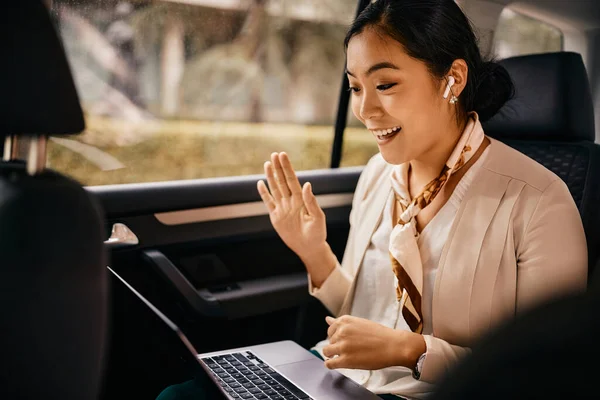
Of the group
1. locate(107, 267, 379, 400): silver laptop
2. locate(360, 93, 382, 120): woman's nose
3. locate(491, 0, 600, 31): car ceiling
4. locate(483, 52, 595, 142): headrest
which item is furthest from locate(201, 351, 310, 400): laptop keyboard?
locate(491, 0, 600, 31): car ceiling

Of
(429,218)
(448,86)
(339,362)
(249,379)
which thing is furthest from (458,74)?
(249,379)

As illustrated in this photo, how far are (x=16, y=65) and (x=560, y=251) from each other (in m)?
1.06

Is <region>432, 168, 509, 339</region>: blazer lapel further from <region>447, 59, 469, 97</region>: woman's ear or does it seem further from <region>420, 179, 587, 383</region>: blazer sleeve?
<region>447, 59, 469, 97</region>: woman's ear

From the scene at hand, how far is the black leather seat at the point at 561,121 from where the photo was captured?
5.50 feet

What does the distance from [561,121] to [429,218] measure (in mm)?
504

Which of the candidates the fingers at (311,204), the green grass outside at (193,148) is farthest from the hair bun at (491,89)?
the fingers at (311,204)

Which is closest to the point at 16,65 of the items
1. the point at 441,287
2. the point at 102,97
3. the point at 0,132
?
the point at 0,132

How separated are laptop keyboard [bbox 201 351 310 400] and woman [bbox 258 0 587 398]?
0.36 ft

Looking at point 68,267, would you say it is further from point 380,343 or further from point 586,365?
point 380,343

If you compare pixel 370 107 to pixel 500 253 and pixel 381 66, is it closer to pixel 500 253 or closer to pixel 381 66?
pixel 381 66

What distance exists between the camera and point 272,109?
3959mm

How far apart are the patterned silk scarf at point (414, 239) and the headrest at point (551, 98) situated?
29cm

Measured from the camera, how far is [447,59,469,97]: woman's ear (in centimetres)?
153

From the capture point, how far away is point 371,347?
1346mm
